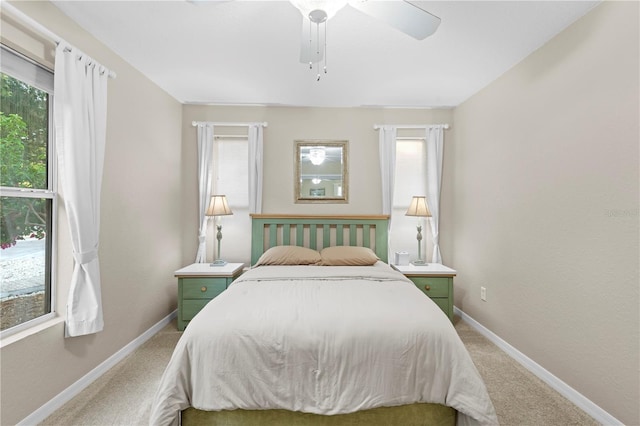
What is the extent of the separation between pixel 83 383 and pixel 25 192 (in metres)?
1.41

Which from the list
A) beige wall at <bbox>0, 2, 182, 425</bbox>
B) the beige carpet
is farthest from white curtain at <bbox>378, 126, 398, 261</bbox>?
beige wall at <bbox>0, 2, 182, 425</bbox>

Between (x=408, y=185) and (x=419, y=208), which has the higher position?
(x=408, y=185)

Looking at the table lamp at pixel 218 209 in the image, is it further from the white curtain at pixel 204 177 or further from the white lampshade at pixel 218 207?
the white curtain at pixel 204 177

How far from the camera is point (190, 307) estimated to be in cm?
297

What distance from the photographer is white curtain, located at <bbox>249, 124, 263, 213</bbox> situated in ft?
11.4

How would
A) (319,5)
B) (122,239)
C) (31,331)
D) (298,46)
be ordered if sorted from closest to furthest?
(319,5)
(31,331)
(298,46)
(122,239)

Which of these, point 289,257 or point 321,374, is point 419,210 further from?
point 321,374

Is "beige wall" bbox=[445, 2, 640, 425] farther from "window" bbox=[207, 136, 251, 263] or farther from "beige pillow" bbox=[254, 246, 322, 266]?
"window" bbox=[207, 136, 251, 263]

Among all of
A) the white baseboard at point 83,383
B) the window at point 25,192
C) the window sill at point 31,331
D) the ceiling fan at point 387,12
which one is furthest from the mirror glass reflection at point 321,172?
the window sill at point 31,331

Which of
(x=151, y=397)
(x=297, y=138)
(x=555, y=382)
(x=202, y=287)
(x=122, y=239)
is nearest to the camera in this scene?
(x=151, y=397)

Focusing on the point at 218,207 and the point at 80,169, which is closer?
the point at 80,169

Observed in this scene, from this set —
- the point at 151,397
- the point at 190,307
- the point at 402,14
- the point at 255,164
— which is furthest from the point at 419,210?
the point at 151,397

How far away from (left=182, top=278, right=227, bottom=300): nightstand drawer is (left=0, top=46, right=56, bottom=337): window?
112cm

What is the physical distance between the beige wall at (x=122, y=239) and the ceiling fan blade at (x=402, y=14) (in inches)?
81.6
